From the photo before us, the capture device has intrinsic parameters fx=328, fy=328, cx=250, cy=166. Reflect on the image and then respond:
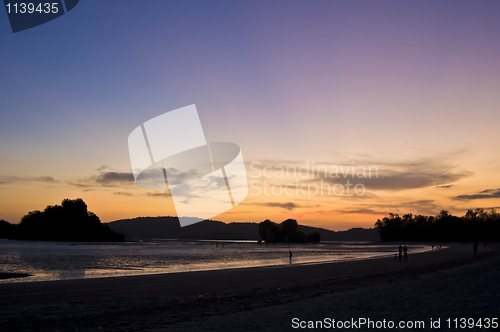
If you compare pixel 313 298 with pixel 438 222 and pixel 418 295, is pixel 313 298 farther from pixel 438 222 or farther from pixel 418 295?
pixel 438 222

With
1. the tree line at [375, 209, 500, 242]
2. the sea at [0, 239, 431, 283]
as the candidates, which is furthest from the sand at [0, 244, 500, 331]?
the tree line at [375, 209, 500, 242]

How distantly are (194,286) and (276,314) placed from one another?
32.5 ft

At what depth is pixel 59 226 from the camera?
188375mm

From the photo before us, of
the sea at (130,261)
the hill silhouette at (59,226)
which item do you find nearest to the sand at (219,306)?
the sea at (130,261)

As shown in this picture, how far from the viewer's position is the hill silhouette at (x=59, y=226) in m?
186

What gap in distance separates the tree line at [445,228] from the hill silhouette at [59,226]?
565 ft

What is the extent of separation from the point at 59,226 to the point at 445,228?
205649mm

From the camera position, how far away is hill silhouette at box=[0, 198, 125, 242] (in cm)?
18650

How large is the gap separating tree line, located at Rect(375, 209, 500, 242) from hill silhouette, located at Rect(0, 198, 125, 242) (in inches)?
6781

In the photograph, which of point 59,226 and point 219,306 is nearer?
point 219,306

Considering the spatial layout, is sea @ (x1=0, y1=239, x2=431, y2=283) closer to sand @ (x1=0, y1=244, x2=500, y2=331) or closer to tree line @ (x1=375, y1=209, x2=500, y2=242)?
sand @ (x1=0, y1=244, x2=500, y2=331)

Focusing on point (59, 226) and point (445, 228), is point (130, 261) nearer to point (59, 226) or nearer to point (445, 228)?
point (445, 228)

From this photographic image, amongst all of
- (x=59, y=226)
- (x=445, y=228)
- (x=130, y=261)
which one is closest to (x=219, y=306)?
(x=130, y=261)

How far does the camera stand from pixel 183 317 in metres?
11.4
